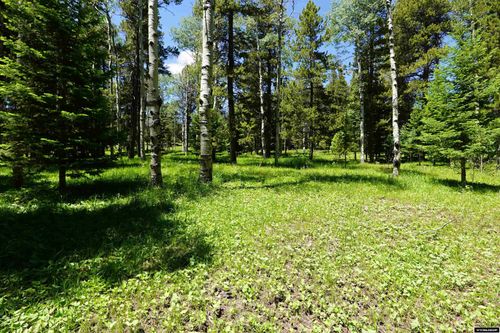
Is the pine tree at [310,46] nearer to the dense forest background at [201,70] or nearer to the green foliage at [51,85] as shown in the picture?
the dense forest background at [201,70]

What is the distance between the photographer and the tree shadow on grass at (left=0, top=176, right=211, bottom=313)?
11.2ft

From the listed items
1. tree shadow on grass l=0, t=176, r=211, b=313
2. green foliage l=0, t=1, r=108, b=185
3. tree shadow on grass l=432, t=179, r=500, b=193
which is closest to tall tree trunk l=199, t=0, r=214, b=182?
green foliage l=0, t=1, r=108, b=185

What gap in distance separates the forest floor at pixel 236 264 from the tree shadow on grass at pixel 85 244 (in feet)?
0.08

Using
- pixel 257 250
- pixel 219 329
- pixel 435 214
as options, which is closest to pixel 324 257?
pixel 257 250

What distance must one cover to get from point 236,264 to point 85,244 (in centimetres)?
289

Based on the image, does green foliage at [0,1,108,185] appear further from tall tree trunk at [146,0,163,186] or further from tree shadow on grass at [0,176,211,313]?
tree shadow on grass at [0,176,211,313]

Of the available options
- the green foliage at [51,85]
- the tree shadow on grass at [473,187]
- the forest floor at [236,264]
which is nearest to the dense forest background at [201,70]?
the green foliage at [51,85]

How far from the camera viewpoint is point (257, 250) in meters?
4.70

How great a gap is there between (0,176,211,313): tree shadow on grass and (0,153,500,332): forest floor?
0.02 m

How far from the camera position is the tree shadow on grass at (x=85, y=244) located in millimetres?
3402

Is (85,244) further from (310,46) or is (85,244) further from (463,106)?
(310,46)

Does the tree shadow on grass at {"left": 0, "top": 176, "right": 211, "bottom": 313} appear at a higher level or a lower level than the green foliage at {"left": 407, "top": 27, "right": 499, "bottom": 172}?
lower

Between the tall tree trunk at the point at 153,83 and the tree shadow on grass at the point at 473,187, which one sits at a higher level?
the tall tree trunk at the point at 153,83

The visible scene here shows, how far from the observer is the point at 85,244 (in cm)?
436
